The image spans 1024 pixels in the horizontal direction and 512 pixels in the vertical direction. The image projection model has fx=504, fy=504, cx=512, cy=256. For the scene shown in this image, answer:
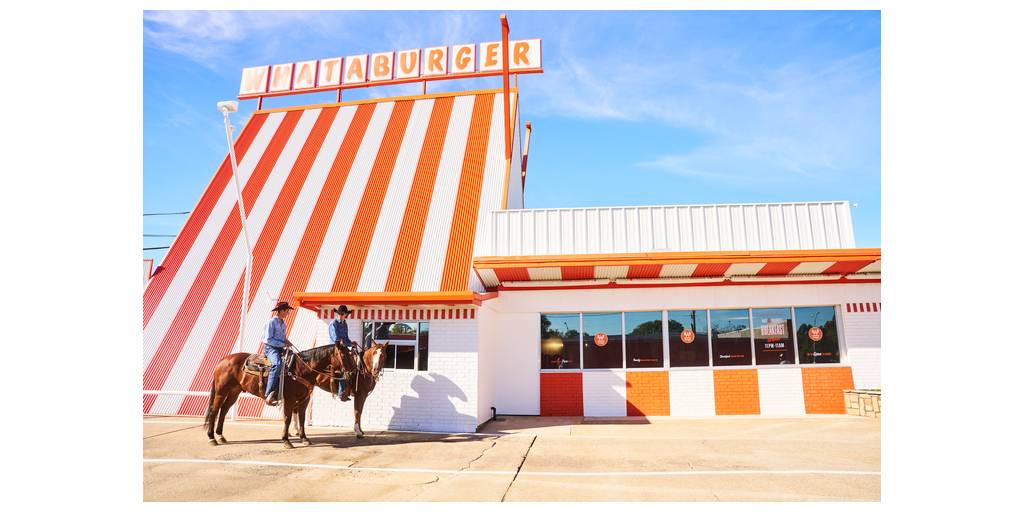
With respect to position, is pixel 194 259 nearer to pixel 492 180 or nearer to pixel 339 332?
pixel 339 332

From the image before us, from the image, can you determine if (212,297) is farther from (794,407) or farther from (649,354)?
(794,407)

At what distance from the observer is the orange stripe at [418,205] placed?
1387 cm

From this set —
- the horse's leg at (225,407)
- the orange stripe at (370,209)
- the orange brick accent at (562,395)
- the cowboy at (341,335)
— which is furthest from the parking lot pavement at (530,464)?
the orange stripe at (370,209)

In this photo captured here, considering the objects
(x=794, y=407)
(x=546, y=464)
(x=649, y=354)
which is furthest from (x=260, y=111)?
(x=794, y=407)

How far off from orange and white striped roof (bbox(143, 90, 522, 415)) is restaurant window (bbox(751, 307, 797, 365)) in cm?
770

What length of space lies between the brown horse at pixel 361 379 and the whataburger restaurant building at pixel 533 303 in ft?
3.73

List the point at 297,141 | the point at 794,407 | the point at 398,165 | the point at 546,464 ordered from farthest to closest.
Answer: the point at 297,141
the point at 398,165
the point at 794,407
the point at 546,464

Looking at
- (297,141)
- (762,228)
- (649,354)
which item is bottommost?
(649,354)

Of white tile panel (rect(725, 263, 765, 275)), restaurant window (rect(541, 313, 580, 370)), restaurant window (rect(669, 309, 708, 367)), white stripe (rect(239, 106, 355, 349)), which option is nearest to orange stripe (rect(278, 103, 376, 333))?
white stripe (rect(239, 106, 355, 349))

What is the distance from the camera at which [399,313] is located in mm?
11922

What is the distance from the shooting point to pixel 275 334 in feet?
30.5

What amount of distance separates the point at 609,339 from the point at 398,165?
964 cm

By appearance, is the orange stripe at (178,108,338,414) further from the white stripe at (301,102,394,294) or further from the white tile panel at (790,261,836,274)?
the white tile panel at (790,261,836,274)

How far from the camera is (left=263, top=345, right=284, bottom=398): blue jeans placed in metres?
9.11
